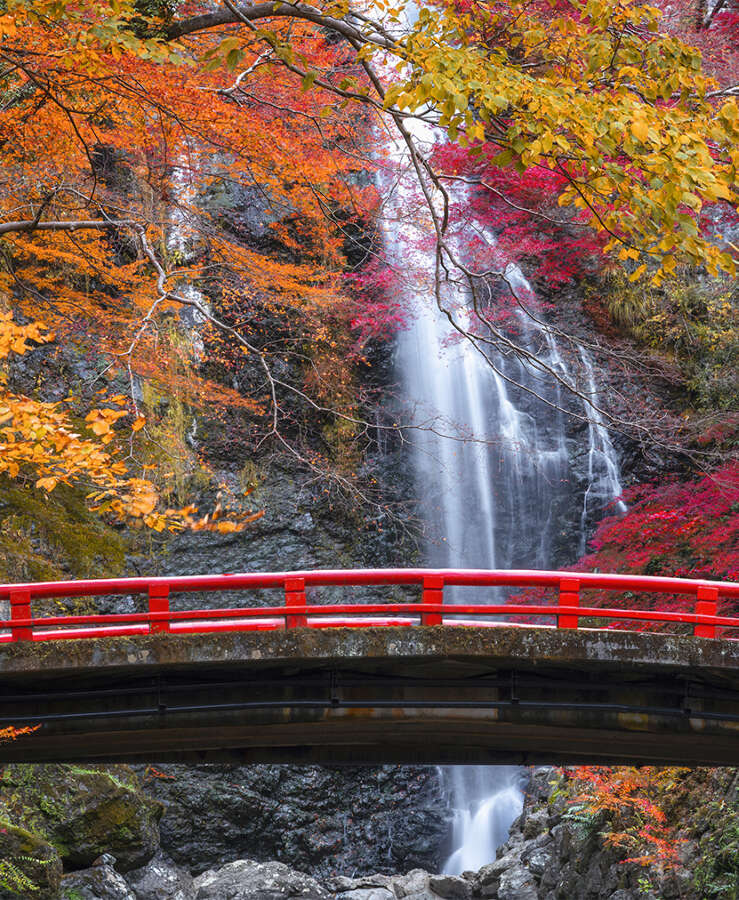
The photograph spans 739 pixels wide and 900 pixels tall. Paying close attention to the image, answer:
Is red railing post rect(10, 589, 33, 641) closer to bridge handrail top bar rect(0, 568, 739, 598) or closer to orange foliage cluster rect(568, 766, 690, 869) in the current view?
bridge handrail top bar rect(0, 568, 739, 598)

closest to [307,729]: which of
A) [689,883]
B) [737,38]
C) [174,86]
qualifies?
[689,883]

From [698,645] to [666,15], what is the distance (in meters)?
16.3

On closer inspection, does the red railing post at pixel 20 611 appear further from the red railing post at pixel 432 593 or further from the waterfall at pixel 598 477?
the waterfall at pixel 598 477

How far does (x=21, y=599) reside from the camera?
6730 millimetres

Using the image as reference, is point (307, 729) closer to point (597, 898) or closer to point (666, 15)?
point (597, 898)

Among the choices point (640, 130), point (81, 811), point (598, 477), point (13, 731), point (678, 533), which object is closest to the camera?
point (640, 130)

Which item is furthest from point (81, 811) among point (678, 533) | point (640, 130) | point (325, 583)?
point (640, 130)

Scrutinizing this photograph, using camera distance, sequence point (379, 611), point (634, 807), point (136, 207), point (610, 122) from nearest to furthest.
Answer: point (610, 122)
point (379, 611)
point (634, 807)
point (136, 207)

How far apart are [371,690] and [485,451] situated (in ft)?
38.1

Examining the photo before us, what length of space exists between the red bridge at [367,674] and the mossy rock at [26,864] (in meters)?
3.79

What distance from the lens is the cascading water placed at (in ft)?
58.0

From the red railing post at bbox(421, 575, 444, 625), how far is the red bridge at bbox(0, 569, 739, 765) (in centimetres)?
2

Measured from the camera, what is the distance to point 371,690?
7500 millimetres

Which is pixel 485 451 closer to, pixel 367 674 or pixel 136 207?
pixel 136 207
